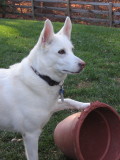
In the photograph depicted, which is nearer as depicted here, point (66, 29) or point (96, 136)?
point (66, 29)

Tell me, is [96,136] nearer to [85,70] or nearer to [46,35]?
[46,35]

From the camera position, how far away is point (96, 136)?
419cm

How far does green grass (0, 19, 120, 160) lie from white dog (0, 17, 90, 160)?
660mm

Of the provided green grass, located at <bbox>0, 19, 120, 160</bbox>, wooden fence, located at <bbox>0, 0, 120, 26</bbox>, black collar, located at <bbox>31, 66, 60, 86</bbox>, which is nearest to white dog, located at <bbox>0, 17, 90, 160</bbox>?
black collar, located at <bbox>31, 66, 60, 86</bbox>

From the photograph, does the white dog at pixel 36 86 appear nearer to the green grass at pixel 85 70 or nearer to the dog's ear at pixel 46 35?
the dog's ear at pixel 46 35

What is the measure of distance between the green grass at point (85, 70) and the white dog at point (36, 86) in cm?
66

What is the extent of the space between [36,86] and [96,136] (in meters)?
1.02

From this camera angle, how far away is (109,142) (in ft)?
13.4

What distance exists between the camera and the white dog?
143 inches

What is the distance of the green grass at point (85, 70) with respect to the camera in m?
4.42

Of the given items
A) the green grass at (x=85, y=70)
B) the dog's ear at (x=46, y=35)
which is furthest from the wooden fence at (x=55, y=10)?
the dog's ear at (x=46, y=35)

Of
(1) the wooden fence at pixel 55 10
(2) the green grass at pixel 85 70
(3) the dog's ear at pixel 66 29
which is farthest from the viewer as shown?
(1) the wooden fence at pixel 55 10

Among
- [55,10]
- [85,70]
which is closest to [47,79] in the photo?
[85,70]

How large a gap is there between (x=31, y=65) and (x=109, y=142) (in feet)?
4.18
